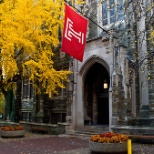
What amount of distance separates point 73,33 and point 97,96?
35.2 feet

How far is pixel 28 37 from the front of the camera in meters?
17.0

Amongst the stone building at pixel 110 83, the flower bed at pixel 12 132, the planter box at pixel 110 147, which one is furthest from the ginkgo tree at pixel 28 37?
the planter box at pixel 110 147

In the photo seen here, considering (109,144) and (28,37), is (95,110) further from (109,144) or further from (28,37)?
(109,144)

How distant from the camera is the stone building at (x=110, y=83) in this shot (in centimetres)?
1505

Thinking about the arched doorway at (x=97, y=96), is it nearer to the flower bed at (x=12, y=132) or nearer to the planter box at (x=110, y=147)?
the flower bed at (x=12, y=132)

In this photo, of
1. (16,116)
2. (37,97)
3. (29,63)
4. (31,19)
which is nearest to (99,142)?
(29,63)

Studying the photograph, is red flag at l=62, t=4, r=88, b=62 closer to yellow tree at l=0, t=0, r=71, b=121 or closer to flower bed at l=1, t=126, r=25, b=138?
yellow tree at l=0, t=0, r=71, b=121

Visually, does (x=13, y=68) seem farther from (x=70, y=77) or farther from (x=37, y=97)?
(x=37, y=97)

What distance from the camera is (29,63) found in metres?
16.1

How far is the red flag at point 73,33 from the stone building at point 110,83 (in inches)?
64.3

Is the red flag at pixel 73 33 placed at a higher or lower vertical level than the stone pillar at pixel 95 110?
higher

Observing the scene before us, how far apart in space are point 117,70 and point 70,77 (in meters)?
4.33

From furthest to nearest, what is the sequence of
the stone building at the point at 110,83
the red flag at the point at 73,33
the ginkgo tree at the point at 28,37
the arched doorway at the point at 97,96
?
the arched doorway at the point at 97,96
the ginkgo tree at the point at 28,37
the stone building at the point at 110,83
the red flag at the point at 73,33

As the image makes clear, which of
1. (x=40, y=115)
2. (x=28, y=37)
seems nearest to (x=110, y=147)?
(x=28, y=37)
